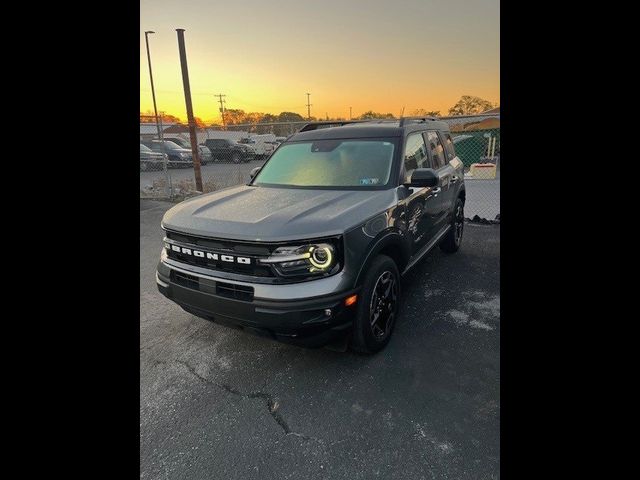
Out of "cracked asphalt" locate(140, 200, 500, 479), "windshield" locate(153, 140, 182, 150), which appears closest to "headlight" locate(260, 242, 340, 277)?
"cracked asphalt" locate(140, 200, 500, 479)

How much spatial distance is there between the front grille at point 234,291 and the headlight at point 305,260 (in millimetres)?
236

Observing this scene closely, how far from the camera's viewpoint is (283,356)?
3.13 m

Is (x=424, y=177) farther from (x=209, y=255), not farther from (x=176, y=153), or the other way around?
(x=176, y=153)

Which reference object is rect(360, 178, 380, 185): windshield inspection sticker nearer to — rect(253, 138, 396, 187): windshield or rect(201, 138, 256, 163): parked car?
rect(253, 138, 396, 187): windshield

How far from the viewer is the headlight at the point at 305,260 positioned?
2.46 m

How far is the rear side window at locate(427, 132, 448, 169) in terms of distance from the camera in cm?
447

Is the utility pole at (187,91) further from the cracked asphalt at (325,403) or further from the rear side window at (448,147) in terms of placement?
the cracked asphalt at (325,403)

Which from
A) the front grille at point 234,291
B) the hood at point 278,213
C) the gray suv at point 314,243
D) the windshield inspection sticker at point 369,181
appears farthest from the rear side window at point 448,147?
the front grille at point 234,291

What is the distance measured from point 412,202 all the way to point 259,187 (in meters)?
1.56
